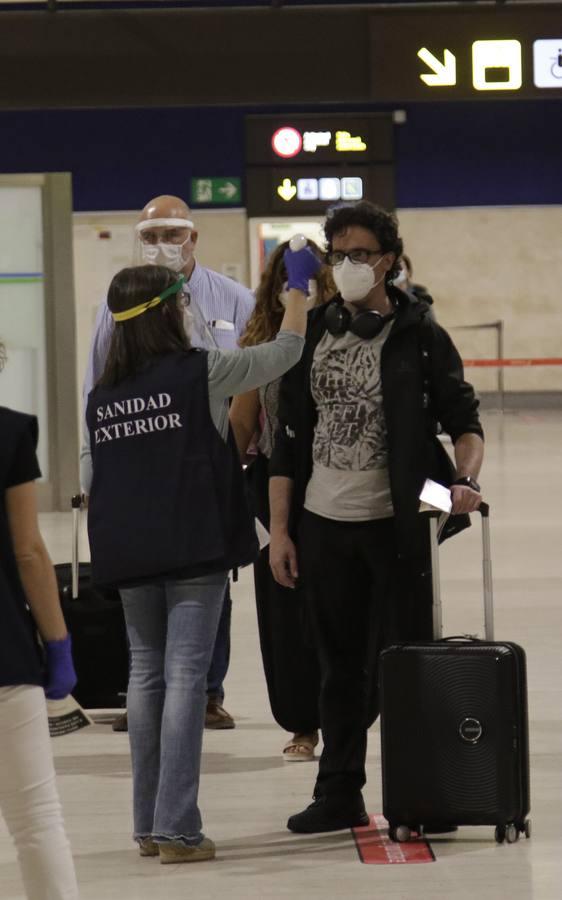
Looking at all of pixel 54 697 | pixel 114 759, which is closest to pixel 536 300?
pixel 114 759

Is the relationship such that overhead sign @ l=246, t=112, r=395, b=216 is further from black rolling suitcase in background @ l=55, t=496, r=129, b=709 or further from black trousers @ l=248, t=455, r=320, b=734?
black trousers @ l=248, t=455, r=320, b=734

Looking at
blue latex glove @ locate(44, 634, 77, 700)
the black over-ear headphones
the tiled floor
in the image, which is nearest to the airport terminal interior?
the tiled floor

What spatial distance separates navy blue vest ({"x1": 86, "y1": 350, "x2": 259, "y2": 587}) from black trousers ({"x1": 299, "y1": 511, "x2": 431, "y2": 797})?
34 centimetres

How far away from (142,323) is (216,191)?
1558 centimetres

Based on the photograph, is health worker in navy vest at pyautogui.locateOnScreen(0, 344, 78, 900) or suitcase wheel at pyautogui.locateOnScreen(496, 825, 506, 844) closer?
health worker in navy vest at pyautogui.locateOnScreen(0, 344, 78, 900)

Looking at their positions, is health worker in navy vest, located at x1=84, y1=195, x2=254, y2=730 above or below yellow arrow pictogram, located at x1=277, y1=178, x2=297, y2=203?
below

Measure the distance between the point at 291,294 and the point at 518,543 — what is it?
17.3 ft

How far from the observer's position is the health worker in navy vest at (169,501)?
12.0ft

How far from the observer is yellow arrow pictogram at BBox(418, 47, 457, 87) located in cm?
986

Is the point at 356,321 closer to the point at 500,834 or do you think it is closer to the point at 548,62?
the point at 500,834

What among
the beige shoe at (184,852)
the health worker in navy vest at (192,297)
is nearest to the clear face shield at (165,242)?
the health worker in navy vest at (192,297)

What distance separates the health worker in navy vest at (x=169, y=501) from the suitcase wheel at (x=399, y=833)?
Answer: 47 centimetres

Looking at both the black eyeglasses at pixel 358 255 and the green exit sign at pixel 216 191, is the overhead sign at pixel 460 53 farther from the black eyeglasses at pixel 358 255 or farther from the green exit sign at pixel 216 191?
the green exit sign at pixel 216 191

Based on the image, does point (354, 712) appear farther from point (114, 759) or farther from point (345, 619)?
point (114, 759)
